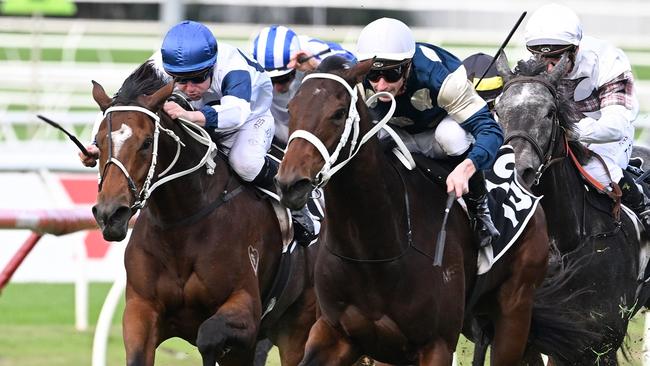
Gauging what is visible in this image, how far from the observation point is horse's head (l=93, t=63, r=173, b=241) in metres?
4.77

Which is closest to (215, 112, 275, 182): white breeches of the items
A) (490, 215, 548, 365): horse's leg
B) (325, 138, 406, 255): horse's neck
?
(325, 138, 406, 255): horse's neck

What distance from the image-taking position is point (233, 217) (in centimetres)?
560

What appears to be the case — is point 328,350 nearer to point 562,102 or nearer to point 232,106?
point 232,106

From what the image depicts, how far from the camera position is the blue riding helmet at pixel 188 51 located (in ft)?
17.7

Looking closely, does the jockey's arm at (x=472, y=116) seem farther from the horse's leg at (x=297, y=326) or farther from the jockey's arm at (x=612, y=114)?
the horse's leg at (x=297, y=326)

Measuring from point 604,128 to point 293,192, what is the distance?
2537mm

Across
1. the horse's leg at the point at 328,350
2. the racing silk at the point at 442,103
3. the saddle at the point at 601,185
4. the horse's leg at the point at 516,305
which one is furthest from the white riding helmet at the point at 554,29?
the horse's leg at the point at 328,350

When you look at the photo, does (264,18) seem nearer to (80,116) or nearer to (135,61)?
(135,61)

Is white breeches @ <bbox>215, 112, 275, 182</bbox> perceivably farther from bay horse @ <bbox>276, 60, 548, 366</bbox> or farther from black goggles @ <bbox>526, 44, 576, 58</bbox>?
black goggles @ <bbox>526, 44, 576, 58</bbox>

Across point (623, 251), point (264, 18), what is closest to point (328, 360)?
point (623, 251)

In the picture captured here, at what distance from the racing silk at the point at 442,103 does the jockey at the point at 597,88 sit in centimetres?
112

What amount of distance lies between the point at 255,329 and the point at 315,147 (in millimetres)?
1347

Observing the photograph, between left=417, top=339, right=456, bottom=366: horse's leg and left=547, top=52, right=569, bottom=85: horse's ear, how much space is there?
1.76 meters

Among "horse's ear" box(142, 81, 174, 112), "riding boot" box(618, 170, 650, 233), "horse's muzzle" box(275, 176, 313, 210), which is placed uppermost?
"horse's muzzle" box(275, 176, 313, 210)
